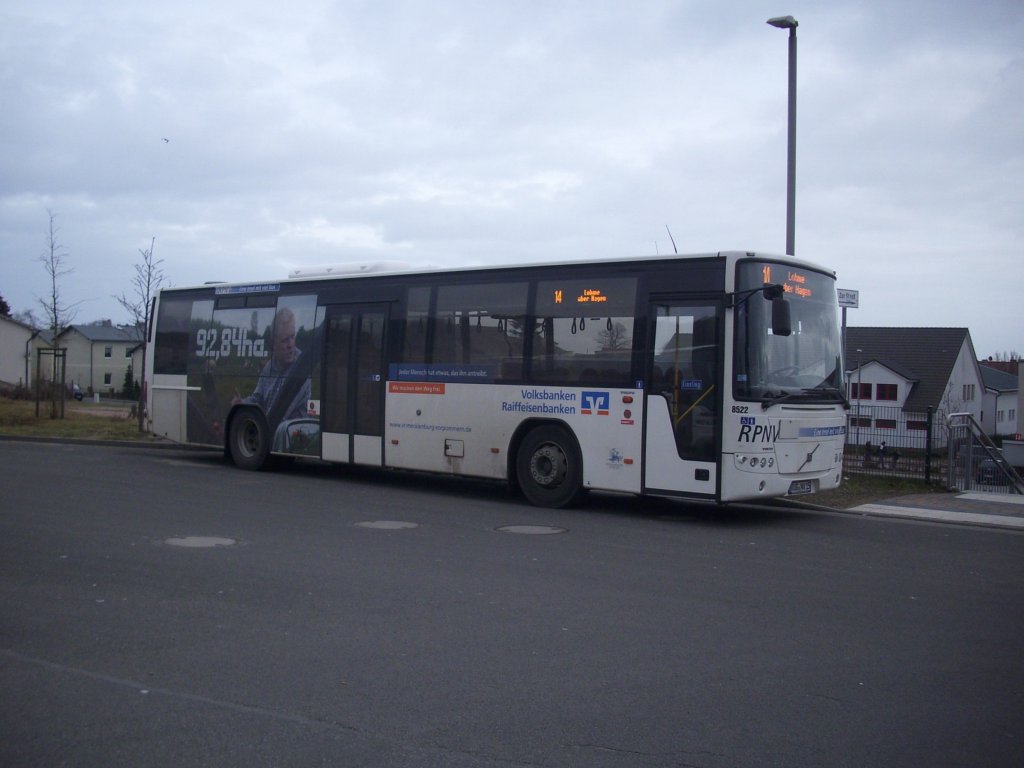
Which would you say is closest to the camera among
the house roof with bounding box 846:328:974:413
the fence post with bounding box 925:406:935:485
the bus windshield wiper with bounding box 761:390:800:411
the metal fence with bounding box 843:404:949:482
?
the bus windshield wiper with bounding box 761:390:800:411

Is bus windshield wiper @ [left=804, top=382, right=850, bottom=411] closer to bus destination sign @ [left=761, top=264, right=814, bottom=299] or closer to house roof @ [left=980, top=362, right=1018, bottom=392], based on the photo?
bus destination sign @ [left=761, top=264, right=814, bottom=299]

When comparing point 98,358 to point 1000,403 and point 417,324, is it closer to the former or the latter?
point 1000,403

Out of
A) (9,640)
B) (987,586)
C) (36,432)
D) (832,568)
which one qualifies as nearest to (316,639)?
(9,640)

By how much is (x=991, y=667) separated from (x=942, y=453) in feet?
39.1

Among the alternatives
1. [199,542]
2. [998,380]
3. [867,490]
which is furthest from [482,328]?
[998,380]

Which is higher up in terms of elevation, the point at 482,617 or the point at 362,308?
the point at 362,308

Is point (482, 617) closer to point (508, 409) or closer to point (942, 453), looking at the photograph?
point (508, 409)

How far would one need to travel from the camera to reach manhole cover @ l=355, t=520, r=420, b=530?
37.5 ft

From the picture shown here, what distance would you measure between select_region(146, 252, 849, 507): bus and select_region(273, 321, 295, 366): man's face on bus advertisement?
0.10 ft

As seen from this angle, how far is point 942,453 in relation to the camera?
17.2 metres

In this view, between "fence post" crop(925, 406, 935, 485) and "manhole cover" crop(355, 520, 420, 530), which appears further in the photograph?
"fence post" crop(925, 406, 935, 485)

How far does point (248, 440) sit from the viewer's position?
17938mm

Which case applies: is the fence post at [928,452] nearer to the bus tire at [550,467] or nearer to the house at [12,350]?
the bus tire at [550,467]

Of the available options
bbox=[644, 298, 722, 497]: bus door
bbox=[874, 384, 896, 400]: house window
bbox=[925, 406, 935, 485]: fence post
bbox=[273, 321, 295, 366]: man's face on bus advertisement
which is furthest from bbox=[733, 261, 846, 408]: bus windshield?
bbox=[874, 384, 896, 400]: house window
